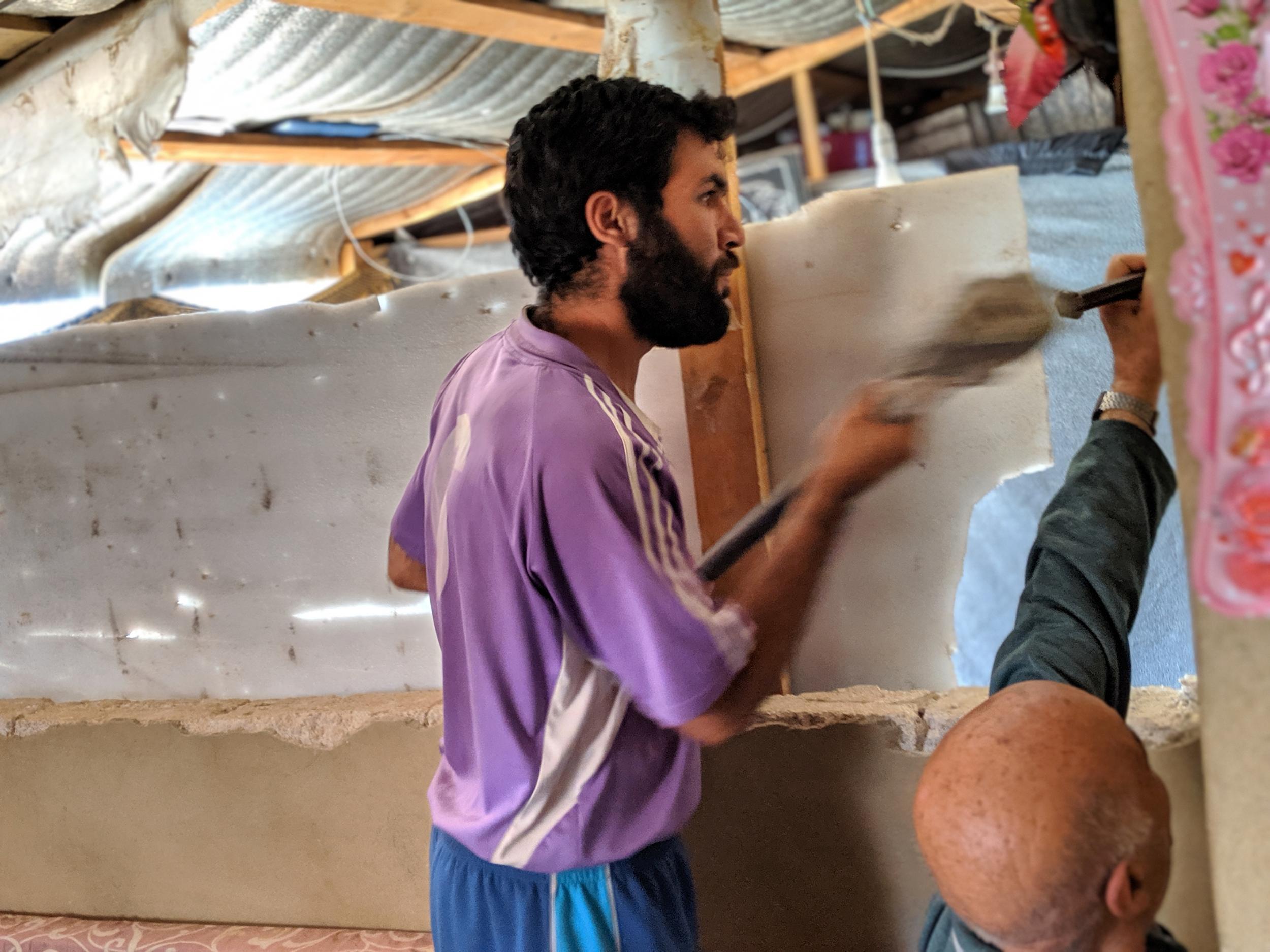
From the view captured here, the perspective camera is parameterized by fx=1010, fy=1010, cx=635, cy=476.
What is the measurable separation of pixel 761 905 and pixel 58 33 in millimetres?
1794

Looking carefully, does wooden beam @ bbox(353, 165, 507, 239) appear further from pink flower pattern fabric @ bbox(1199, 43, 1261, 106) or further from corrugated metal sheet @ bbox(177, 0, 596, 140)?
pink flower pattern fabric @ bbox(1199, 43, 1261, 106)

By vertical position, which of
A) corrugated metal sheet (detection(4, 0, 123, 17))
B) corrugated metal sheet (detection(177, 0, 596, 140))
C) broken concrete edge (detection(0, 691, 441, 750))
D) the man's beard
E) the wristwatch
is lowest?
broken concrete edge (detection(0, 691, 441, 750))

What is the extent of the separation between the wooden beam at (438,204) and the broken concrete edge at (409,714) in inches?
81.7

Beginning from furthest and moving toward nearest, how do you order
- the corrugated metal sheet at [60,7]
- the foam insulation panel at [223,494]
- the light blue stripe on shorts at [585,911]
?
the foam insulation panel at [223,494] → the corrugated metal sheet at [60,7] → the light blue stripe on shorts at [585,911]

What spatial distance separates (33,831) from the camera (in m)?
2.04

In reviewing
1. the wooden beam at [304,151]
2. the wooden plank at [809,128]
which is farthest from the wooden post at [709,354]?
the wooden plank at [809,128]

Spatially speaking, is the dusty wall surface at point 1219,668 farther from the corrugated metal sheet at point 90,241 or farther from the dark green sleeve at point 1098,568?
the corrugated metal sheet at point 90,241

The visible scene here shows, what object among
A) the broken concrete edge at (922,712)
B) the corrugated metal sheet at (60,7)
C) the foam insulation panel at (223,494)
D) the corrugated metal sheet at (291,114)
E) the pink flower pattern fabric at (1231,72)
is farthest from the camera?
the corrugated metal sheet at (291,114)

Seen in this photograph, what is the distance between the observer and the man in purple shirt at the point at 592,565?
936mm

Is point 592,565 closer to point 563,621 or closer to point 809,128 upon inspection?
point 563,621

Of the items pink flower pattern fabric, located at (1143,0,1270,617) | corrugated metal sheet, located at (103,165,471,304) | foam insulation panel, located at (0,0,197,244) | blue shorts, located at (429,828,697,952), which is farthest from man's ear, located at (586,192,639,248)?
corrugated metal sheet, located at (103,165,471,304)

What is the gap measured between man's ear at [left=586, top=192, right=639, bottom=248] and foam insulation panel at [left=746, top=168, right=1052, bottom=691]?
0.43 meters

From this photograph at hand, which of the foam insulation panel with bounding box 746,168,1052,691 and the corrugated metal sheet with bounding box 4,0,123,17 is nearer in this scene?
the foam insulation panel with bounding box 746,168,1052,691

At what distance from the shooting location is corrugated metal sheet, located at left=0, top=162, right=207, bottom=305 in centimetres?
314
